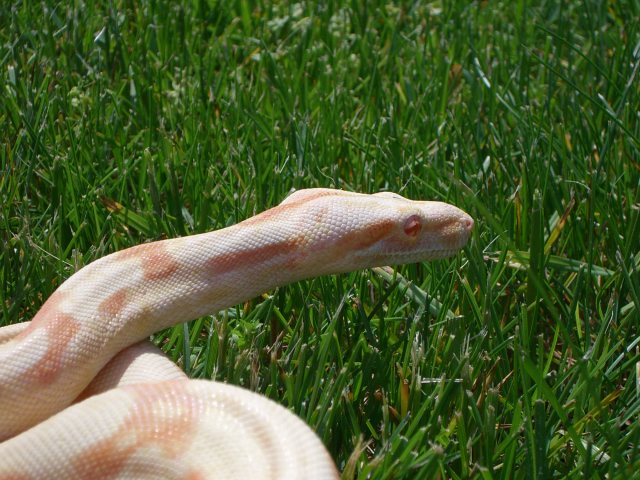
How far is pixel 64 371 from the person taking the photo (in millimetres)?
3549

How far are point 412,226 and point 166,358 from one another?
3.57 ft

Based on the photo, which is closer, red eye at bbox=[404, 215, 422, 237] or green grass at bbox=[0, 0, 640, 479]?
green grass at bbox=[0, 0, 640, 479]

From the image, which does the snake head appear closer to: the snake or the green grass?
the snake

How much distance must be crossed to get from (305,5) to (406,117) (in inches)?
73.5

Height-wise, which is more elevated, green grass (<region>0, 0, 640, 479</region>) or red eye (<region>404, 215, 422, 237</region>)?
red eye (<region>404, 215, 422, 237</region>)

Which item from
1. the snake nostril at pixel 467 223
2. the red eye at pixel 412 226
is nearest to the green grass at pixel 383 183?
the snake nostril at pixel 467 223

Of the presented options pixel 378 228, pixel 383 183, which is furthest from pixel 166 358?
pixel 383 183

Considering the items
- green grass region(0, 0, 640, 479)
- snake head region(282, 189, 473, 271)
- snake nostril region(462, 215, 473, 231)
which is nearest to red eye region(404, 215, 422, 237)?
snake head region(282, 189, 473, 271)

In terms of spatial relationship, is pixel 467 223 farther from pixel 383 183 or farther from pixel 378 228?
pixel 383 183

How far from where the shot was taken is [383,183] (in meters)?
5.51

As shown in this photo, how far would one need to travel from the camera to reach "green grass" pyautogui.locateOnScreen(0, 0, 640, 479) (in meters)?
3.66

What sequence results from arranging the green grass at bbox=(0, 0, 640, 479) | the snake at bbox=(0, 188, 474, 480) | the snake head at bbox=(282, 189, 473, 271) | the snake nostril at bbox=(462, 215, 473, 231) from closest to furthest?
the snake at bbox=(0, 188, 474, 480)
the green grass at bbox=(0, 0, 640, 479)
the snake head at bbox=(282, 189, 473, 271)
the snake nostril at bbox=(462, 215, 473, 231)

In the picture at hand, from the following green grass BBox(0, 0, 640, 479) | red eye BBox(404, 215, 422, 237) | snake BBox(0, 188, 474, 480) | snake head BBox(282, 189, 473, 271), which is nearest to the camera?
snake BBox(0, 188, 474, 480)

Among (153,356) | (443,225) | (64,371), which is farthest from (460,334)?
(64,371)
